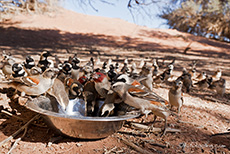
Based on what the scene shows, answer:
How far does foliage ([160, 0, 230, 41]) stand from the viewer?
20.0m

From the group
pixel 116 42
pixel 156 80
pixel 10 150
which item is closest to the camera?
pixel 10 150

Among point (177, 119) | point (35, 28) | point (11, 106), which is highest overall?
point (35, 28)

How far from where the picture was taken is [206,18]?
25688 mm

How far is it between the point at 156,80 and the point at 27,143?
607cm

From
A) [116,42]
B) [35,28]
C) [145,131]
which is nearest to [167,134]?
[145,131]

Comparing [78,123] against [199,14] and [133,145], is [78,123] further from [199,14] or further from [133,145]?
[199,14]

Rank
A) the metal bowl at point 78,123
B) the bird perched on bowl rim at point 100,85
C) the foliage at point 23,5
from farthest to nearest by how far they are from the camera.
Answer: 1. the foliage at point 23,5
2. the bird perched on bowl rim at point 100,85
3. the metal bowl at point 78,123

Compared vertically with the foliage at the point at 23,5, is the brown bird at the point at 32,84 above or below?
below

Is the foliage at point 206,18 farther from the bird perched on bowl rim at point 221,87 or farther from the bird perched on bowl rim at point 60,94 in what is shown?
the bird perched on bowl rim at point 60,94

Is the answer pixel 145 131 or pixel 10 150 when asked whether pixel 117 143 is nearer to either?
pixel 145 131

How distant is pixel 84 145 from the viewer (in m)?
3.62

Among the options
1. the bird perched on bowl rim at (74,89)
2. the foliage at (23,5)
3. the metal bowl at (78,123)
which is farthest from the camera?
the foliage at (23,5)

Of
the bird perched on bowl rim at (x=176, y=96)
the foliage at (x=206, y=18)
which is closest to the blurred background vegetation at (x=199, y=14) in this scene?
the foliage at (x=206, y=18)

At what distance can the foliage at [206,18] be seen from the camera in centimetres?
2000
